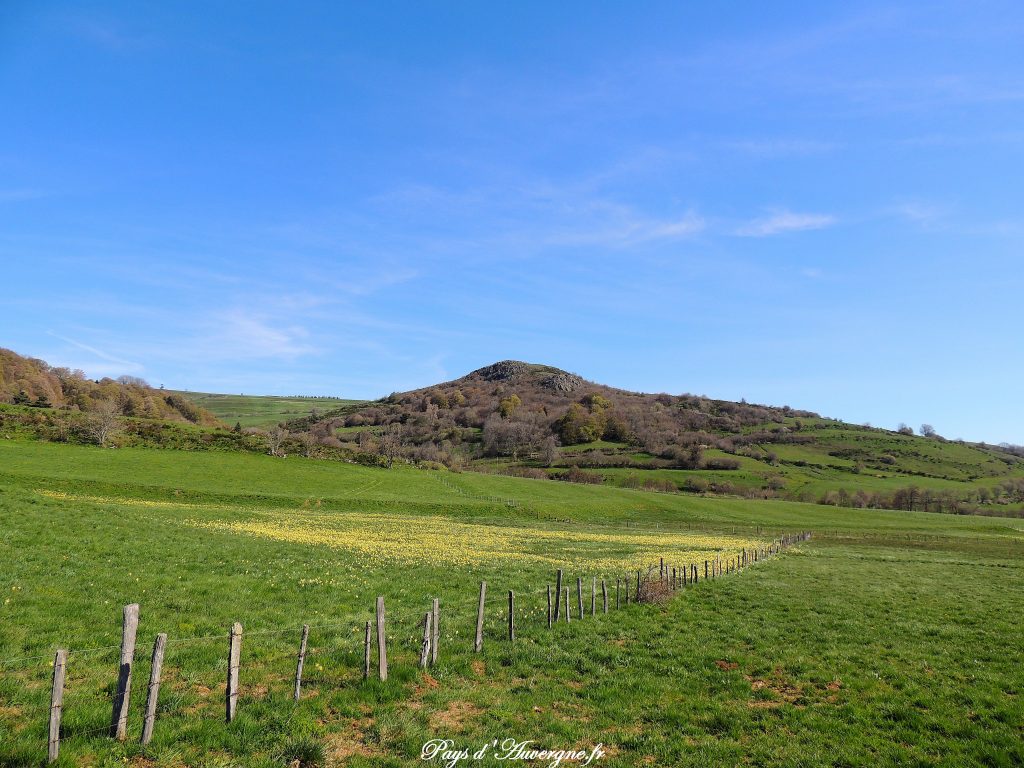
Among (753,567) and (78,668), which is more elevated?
(78,668)

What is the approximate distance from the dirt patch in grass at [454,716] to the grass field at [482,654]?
6 centimetres

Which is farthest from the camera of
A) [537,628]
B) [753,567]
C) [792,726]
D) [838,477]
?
[838,477]

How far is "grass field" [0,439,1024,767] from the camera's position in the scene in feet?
36.5

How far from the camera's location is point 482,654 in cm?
1670

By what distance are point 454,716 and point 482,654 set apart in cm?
421

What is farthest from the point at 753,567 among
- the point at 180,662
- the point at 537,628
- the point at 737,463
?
the point at 737,463

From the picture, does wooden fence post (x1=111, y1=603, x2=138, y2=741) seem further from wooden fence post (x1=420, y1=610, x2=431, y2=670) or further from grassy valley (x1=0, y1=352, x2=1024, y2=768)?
wooden fence post (x1=420, y1=610, x2=431, y2=670)

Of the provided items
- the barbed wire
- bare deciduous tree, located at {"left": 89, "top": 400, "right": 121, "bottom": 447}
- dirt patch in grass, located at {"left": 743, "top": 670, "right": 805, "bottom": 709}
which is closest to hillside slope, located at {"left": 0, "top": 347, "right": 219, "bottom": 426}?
bare deciduous tree, located at {"left": 89, "top": 400, "right": 121, "bottom": 447}

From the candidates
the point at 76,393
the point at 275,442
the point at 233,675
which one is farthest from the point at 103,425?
the point at 233,675

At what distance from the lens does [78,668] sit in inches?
511

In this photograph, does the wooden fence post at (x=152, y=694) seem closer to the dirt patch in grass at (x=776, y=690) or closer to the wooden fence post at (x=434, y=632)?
the wooden fence post at (x=434, y=632)

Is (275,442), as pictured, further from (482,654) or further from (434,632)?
(434,632)

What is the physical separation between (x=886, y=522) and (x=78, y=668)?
115880 mm

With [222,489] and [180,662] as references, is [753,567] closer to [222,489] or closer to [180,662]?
[180,662]
